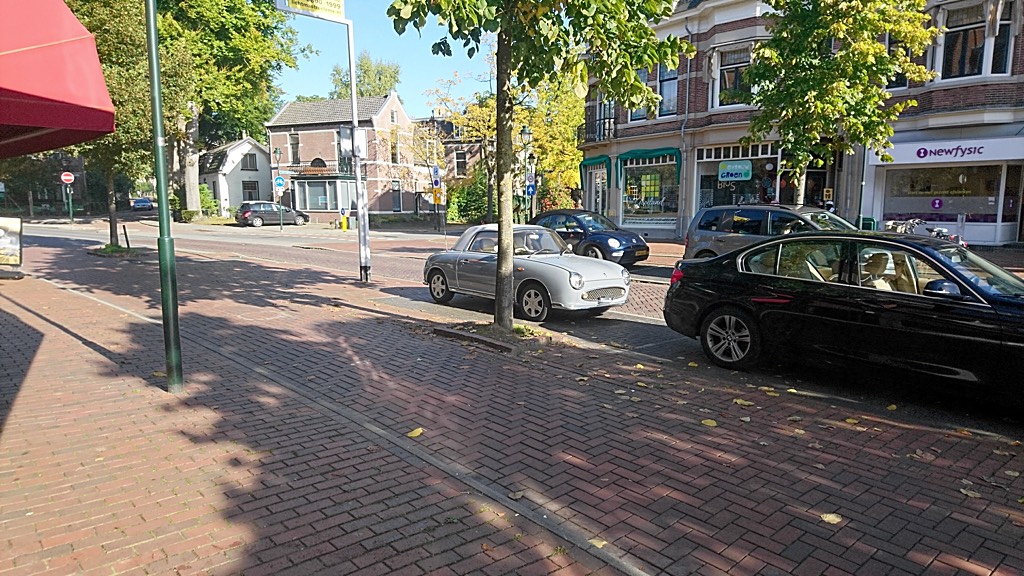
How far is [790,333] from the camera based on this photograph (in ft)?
20.9

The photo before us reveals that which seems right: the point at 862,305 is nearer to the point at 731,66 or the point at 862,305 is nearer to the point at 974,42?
the point at 974,42

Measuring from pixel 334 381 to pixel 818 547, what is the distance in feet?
14.9

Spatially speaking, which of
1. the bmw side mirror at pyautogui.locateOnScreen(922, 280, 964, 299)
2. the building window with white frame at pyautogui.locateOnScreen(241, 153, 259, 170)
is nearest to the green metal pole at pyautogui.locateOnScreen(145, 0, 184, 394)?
the bmw side mirror at pyautogui.locateOnScreen(922, 280, 964, 299)

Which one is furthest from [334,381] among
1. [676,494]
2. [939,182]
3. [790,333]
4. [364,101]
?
[364,101]

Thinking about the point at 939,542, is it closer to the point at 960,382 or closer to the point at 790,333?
the point at 960,382

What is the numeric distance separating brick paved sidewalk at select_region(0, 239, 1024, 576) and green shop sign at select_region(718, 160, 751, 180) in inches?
761

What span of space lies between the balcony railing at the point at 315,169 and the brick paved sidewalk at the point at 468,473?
42.8 m

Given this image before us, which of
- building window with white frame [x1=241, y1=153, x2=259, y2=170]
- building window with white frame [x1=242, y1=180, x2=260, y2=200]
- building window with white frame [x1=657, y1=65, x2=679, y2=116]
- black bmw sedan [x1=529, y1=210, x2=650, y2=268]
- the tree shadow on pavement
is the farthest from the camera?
building window with white frame [x1=242, y1=180, x2=260, y2=200]

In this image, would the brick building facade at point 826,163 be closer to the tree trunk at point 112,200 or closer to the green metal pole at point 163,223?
the green metal pole at point 163,223

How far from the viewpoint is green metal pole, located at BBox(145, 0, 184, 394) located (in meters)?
5.41

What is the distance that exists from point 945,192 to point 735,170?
6.80m

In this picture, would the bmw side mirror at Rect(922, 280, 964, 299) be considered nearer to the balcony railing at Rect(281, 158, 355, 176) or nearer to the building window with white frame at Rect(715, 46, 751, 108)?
the building window with white frame at Rect(715, 46, 751, 108)

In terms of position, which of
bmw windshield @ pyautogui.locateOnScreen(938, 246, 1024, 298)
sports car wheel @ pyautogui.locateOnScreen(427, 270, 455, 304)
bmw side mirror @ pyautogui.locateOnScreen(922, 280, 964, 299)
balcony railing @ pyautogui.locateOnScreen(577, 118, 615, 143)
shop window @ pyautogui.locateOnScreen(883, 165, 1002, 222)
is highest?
balcony railing @ pyautogui.locateOnScreen(577, 118, 615, 143)

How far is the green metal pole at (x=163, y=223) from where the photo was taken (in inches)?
213
